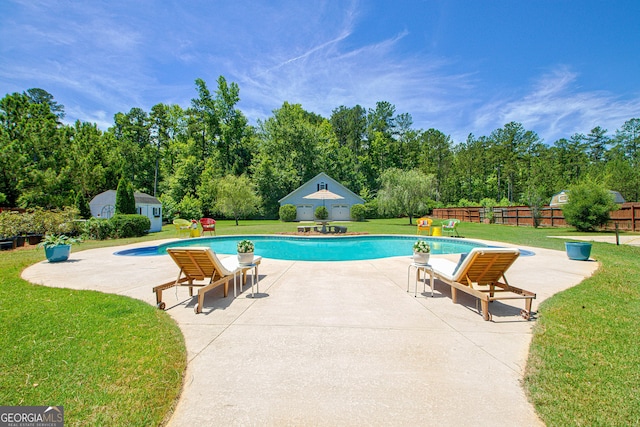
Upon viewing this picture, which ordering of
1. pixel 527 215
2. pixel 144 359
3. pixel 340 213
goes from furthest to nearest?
1. pixel 340 213
2. pixel 527 215
3. pixel 144 359

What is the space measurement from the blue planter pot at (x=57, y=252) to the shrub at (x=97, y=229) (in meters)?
7.90

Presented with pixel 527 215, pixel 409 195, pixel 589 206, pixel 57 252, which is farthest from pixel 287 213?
pixel 589 206

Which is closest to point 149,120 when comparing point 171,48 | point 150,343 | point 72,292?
point 171,48

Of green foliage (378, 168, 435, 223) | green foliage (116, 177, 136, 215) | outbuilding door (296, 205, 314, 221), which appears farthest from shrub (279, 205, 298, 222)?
green foliage (116, 177, 136, 215)

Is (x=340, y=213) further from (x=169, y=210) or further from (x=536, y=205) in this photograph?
(x=169, y=210)

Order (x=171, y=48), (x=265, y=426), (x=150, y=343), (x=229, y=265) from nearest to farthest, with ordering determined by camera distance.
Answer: (x=265, y=426) → (x=150, y=343) → (x=229, y=265) → (x=171, y=48)

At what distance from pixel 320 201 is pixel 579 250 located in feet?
92.4

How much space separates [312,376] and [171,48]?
47.9 feet

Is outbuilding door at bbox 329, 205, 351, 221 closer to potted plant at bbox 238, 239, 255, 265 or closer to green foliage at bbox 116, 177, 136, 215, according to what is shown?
green foliage at bbox 116, 177, 136, 215

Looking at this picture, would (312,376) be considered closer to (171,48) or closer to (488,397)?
(488,397)

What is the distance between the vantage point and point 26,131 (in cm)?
2509

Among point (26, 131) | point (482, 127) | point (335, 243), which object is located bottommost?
point (335, 243)

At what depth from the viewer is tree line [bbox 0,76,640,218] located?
25.3 meters

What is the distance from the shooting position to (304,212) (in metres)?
35.3
